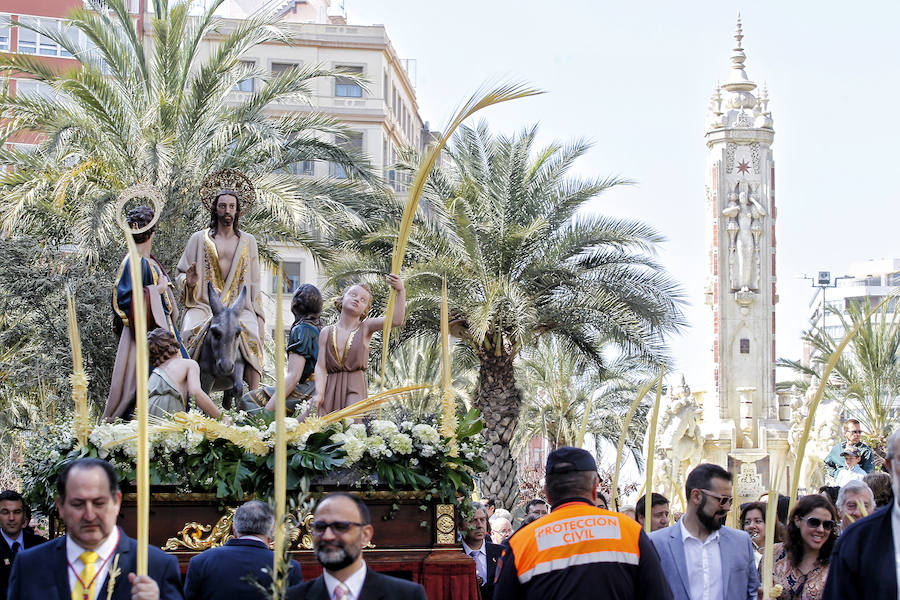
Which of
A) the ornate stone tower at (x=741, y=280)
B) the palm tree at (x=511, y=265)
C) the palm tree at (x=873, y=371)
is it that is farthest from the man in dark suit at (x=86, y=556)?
the ornate stone tower at (x=741, y=280)

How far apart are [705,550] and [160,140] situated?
16.0 m

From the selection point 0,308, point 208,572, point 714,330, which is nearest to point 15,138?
point 0,308

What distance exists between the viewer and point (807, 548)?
23.5 feet

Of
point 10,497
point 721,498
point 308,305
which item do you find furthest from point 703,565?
point 308,305

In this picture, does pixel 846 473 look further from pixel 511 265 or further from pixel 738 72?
pixel 738 72

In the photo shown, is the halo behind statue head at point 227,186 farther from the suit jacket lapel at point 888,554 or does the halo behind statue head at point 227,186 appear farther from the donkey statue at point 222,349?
the suit jacket lapel at point 888,554

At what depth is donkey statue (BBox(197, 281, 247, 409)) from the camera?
37.2 ft

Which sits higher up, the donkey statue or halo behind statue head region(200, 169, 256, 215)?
halo behind statue head region(200, 169, 256, 215)

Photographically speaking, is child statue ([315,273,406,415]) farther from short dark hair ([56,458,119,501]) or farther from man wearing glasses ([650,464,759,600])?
short dark hair ([56,458,119,501])

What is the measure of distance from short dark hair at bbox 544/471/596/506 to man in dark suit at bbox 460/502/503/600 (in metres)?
4.34

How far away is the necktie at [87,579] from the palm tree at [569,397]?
3629cm

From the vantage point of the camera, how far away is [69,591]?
5.16 meters

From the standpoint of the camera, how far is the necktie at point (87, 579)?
504cm

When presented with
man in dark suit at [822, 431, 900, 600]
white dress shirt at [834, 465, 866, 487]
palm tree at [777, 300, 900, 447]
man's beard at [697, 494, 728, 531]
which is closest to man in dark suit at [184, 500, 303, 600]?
man's beard at [697, 494, 728, 531]
